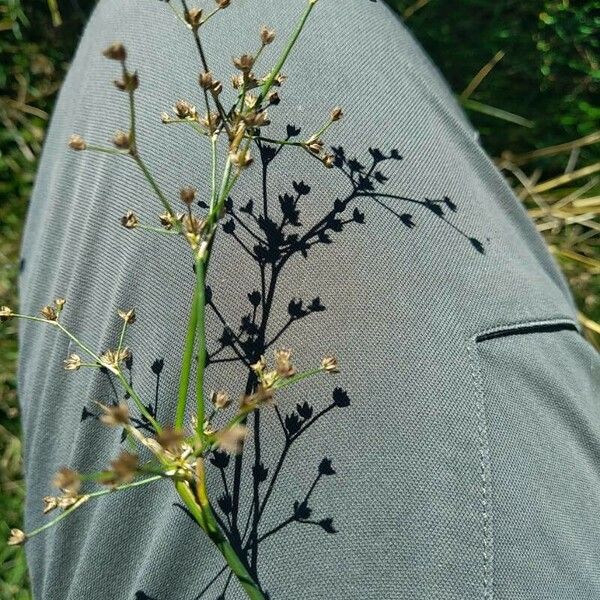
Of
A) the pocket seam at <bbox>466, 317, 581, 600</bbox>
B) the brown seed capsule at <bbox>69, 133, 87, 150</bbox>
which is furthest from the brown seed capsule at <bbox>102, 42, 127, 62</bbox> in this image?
the pocket seam at <bbox>466, 317, 581, 600</bbox>

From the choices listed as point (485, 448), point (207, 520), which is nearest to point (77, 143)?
point (207, 520)

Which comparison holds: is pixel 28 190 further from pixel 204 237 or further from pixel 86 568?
pixel 204 237

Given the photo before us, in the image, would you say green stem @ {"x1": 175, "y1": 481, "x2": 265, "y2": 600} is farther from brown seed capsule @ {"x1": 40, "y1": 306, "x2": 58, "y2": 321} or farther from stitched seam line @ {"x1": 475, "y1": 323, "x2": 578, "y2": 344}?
stitched seam line @ {"x1": 475, "y1": 323, "x2": 578, "y2": 344}

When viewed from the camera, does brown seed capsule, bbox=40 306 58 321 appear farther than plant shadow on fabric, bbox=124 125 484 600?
No

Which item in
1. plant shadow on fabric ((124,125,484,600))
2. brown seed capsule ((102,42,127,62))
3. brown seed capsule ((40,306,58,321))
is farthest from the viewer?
plant shadow on fabric ((124,125,484,600))

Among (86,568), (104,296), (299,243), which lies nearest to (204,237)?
(299,243)


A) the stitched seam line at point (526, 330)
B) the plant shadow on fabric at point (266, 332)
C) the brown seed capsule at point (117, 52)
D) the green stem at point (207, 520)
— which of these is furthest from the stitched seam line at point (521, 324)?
the brown seed capsule at point (117, 52)

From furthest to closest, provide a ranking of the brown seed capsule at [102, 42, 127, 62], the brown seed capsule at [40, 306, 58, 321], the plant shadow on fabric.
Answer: the plant shadow on fabric, the brown seed capsule at [40, 306, 58, 321], the brown seed capsule at [102, 42, 127, 62]

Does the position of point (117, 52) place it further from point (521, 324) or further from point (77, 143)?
point (521, 324)

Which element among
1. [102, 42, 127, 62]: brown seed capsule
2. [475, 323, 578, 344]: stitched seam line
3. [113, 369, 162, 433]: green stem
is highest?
[102, 42, 127, 62]: brown seed capsule
